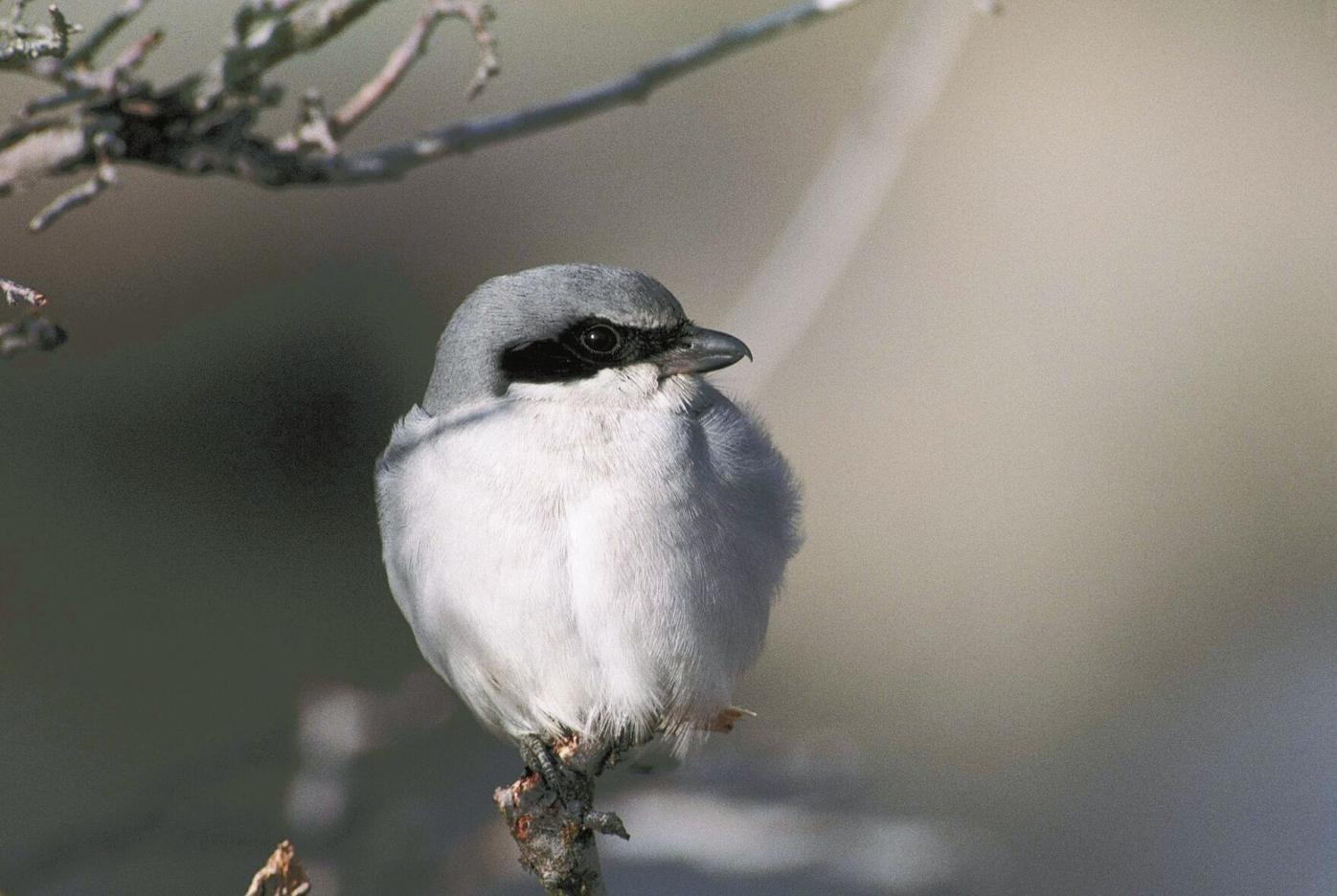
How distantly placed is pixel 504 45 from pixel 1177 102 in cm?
334

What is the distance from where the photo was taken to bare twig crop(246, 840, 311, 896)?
2029 mm

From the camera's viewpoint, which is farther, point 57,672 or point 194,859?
point 57,672

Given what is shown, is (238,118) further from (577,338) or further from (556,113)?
(577,338)

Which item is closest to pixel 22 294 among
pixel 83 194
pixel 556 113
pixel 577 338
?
pixel 83 194

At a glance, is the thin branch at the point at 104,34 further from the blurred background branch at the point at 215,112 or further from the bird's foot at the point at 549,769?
the bird's foot at the point at 549,769

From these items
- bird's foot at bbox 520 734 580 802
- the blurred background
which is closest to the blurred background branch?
bird's foot at bbox 520 734 580 802

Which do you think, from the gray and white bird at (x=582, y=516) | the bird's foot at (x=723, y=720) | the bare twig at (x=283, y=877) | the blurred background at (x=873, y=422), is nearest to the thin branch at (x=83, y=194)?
the bare twig at (x=283, y=877)

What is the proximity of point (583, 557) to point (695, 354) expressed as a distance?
511 mm

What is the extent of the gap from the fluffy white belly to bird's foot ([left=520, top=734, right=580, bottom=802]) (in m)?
0.04

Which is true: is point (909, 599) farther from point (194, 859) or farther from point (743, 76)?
point (194, 859)

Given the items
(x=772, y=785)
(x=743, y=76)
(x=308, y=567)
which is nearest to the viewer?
(x=772, y=785)

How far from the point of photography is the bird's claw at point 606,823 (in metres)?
2.53

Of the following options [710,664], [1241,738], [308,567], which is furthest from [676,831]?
[1241,738]

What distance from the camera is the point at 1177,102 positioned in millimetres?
7641
